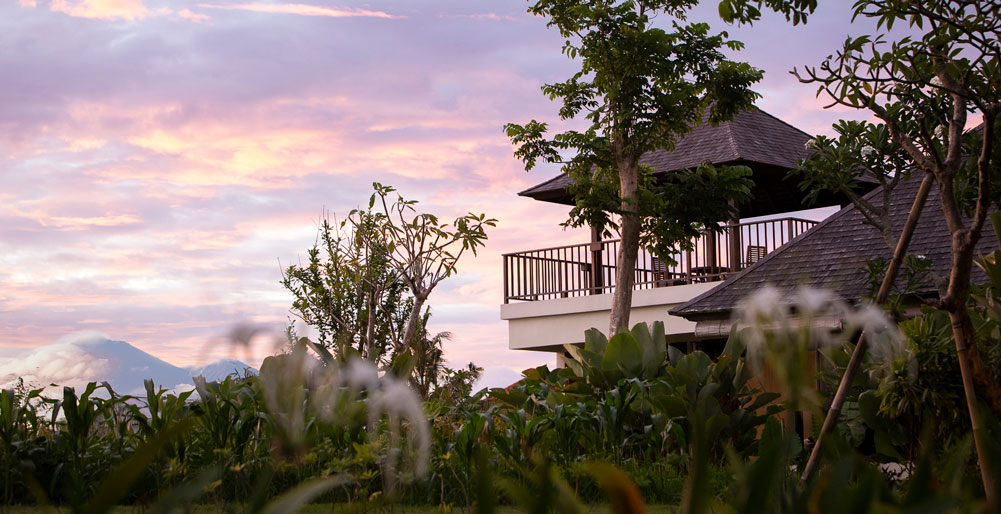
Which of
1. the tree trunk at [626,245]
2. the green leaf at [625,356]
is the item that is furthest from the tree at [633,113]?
the green leaf at [625,356]

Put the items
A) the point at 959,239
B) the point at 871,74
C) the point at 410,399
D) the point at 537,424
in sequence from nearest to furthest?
the point at 410,399 < the point at 959,239 < the point at 871,74 < the point at 537,424

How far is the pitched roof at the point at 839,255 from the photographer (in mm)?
9406

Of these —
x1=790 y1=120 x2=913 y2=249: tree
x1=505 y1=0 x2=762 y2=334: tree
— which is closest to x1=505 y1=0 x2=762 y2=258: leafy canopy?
x1=505 y1=0 x2=762 y2=334: tree

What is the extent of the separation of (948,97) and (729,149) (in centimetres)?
1013

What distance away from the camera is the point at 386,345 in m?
17.5

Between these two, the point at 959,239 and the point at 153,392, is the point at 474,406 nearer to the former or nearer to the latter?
the point at 153,392

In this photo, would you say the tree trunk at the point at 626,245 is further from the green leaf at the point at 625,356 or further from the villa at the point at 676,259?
the green leaf at the point at 625,356

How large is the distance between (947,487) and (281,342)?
1.38 meters

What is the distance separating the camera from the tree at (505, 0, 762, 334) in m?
10.6

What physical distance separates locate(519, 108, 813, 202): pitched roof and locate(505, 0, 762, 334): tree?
364cm

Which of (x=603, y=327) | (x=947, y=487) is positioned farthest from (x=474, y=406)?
(x=603, y=327)

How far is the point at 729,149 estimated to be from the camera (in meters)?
15.1

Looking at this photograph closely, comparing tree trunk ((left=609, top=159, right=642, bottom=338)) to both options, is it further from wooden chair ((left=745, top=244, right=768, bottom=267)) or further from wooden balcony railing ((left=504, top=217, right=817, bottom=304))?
wooden chair ((left=745, top=244, right=768, bottom=267))

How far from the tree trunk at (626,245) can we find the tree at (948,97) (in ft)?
17.1
